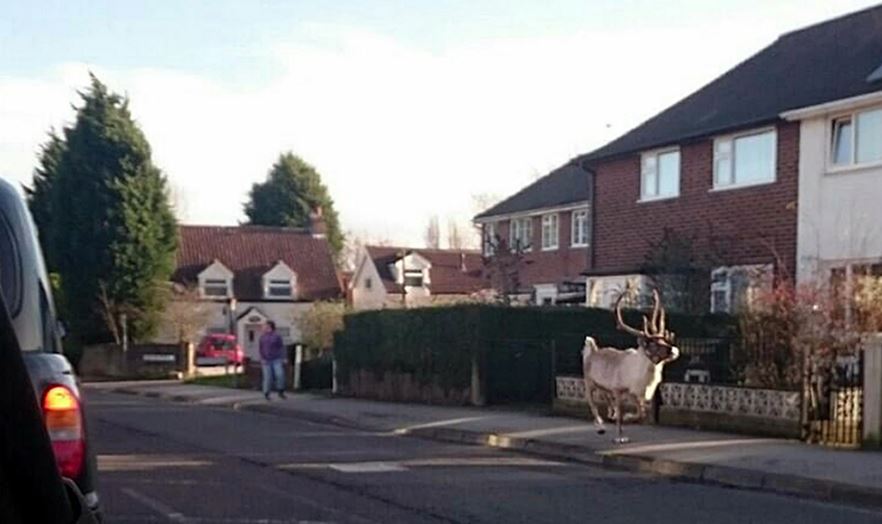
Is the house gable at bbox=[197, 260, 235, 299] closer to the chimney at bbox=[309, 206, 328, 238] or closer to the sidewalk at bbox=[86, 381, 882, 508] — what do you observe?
the chimney at bbox=[309, 206, 328, 238]

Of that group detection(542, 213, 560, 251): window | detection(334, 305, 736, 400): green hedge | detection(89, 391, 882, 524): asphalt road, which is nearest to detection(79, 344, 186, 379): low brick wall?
detection(542, 213, 560, 251): window

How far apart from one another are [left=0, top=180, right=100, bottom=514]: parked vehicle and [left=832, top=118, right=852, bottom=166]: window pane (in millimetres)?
21832

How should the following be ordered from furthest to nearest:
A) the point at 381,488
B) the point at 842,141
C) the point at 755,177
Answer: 1. the point at 755,177
2. the point at 842,141
3. the point at 381,488

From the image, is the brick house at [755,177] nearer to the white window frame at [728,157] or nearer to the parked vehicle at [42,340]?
the white window frame at [728,157]

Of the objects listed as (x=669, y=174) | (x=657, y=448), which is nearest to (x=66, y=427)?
(x=657, y=448)

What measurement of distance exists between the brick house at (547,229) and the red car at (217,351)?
1220 centimetres

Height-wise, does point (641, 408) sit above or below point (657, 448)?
above

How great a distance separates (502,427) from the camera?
2023 centimetres

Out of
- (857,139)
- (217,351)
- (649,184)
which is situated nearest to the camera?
(857,139)

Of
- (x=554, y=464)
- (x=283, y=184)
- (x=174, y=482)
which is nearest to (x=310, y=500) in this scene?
(x=174, y=482)

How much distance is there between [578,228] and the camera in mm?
43625

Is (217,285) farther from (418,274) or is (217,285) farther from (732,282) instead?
(732,282)

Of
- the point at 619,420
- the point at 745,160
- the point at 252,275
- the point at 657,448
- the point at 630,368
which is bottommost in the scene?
the point at 657,448

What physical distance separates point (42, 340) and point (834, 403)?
523 inches
